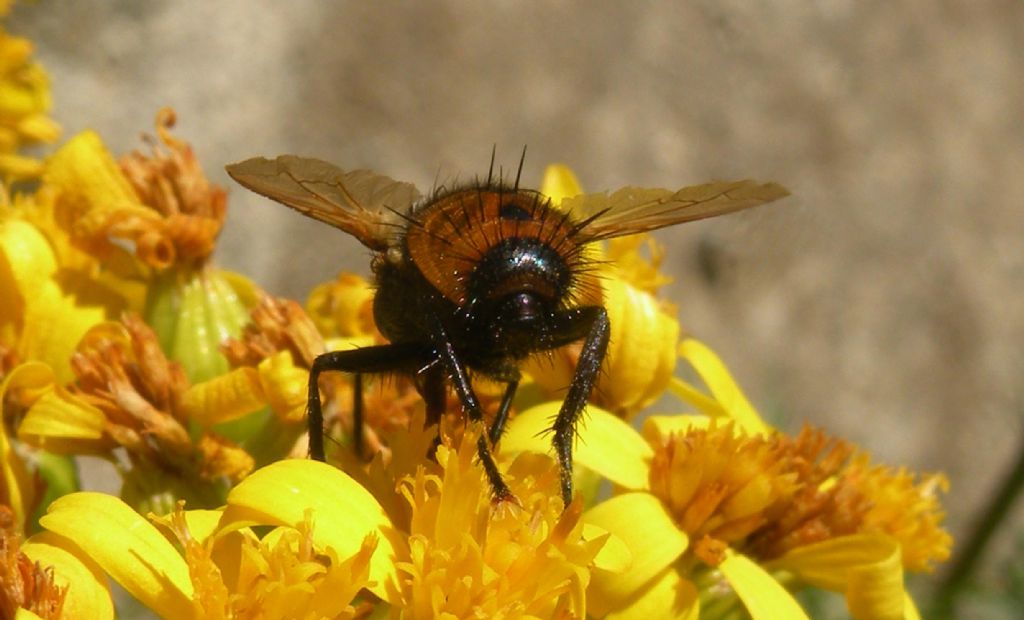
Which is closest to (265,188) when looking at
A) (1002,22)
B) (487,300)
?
(487,300)

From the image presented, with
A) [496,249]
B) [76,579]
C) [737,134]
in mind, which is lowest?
[76,579]

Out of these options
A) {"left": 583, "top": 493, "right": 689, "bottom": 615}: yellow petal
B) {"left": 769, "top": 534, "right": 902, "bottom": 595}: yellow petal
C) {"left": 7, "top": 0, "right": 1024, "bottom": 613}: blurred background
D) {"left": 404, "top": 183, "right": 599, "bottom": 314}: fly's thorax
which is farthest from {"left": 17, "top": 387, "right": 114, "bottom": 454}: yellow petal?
{"left": 7, "top": 0, "right": 1024, "bottom": 613}: blurred background

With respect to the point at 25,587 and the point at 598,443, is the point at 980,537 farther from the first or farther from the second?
the point at 25,587

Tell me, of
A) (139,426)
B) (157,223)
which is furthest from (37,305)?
(139,426)

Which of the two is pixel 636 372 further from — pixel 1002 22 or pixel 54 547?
pixel 1002 22

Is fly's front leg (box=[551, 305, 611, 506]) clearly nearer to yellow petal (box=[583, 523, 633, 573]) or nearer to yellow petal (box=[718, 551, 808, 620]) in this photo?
yellow petal (box=[583, 523, 633, 573])

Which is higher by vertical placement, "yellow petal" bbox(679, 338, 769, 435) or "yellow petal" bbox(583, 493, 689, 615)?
"yellow petal" bbox(679, 338, 769, 435)
